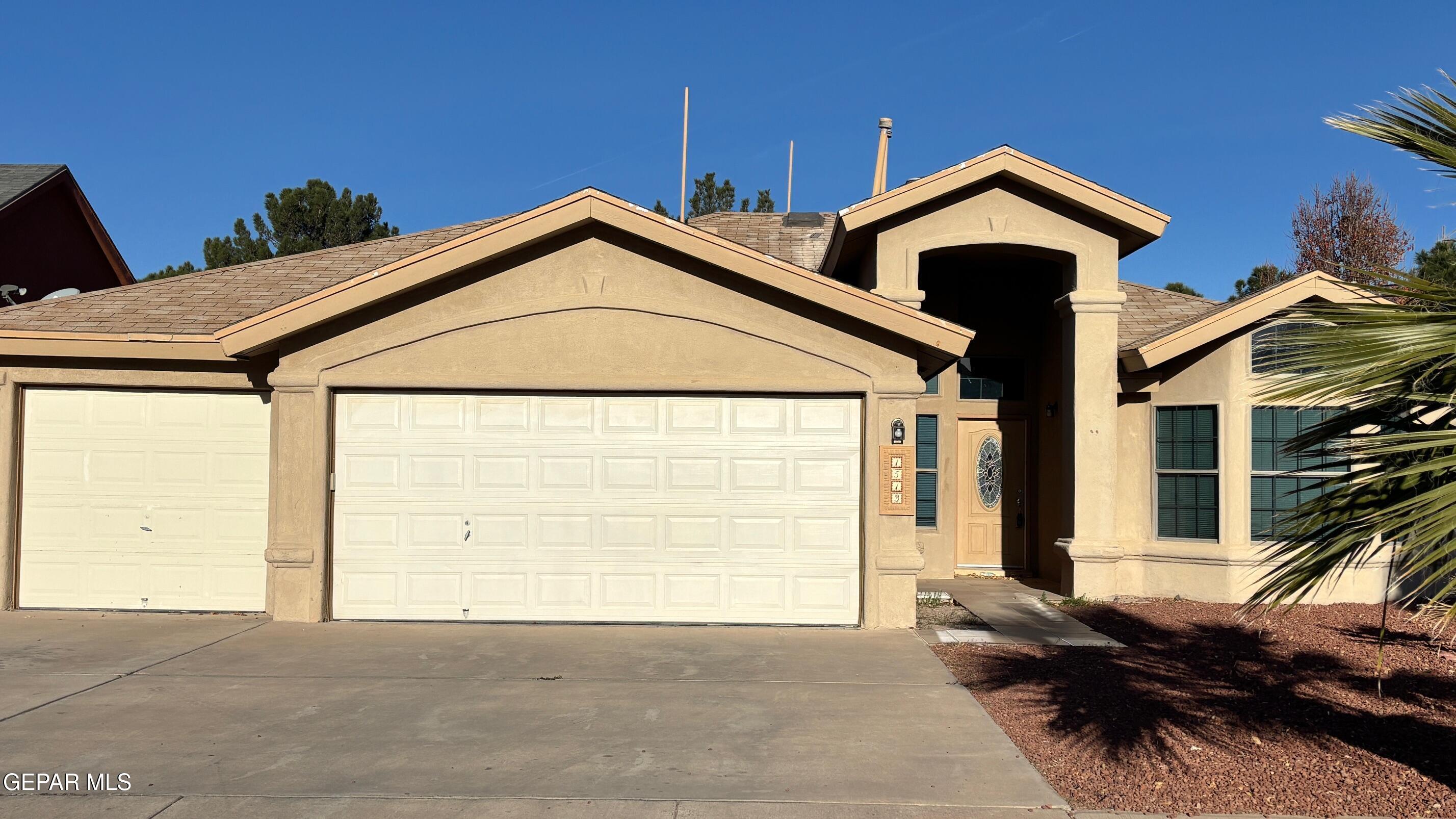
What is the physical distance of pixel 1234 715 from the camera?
6664 mm

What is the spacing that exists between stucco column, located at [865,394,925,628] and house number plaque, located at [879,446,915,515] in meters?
0.04

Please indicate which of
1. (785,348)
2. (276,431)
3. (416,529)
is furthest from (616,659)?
(276,431)

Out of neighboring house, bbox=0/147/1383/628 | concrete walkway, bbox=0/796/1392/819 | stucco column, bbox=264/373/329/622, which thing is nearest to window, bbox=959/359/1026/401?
neighboring house, bbox=0/147/1383/628

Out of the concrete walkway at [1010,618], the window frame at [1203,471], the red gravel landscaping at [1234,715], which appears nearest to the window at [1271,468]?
the window frame at [1203,471]

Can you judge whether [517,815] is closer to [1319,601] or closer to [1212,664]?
[1212,664]

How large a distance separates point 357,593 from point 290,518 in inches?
37.5

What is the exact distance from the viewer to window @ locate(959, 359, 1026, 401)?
1377 centimetres

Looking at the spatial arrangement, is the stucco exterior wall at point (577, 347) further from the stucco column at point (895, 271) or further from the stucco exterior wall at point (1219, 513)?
the stucco exterior wall at point (1219, 513)

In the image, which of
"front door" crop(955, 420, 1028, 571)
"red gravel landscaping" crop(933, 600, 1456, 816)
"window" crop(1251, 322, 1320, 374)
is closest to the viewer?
"red gravel landscaping" crop(933, 600, 1456, 816)

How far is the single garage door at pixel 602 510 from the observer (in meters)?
9.68

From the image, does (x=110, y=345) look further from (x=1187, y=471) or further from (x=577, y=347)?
(x=1187, y=471)

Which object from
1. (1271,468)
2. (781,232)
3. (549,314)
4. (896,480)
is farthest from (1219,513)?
(781,232)

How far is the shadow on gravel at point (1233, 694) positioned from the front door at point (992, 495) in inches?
146

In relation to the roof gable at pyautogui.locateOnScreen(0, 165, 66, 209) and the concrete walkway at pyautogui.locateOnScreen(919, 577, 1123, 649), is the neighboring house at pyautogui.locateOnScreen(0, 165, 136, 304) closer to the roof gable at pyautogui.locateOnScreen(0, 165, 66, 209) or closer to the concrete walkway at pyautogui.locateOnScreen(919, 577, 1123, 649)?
the roof gable at pyautogui.locateOnScreen(0, 165, 66, 209)
